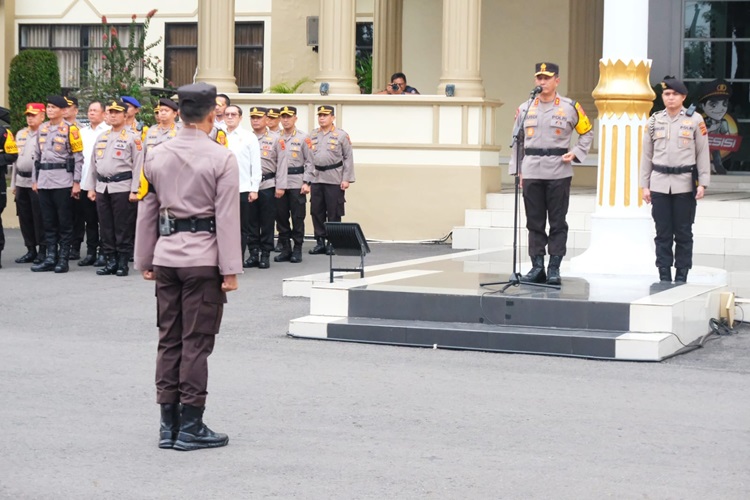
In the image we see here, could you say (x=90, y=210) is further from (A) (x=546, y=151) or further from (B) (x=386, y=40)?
(B) (x=386, y=40)

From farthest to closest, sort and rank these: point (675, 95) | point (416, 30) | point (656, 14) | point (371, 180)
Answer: point (416, 30) < point (656, 14) < point (371, 180) < point (675, 95)

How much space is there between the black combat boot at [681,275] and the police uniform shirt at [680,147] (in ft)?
2.39

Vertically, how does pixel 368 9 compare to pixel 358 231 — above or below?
above

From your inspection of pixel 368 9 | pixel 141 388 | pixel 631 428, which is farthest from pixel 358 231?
pixel 368 9

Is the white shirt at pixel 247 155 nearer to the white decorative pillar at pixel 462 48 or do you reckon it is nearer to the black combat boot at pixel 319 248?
the black combat boot at pixel 319 248

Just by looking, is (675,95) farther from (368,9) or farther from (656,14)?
(368,9)

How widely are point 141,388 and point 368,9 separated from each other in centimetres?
2092

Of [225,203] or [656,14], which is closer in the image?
[225,203]

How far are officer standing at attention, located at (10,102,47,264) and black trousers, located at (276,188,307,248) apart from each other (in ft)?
→ 9.39

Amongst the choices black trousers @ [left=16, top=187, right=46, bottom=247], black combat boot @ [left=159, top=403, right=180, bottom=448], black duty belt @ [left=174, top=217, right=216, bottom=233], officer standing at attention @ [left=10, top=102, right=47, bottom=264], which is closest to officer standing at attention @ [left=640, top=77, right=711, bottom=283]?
black duty belt @ [left=174, top=217, right=216, bottom=233]

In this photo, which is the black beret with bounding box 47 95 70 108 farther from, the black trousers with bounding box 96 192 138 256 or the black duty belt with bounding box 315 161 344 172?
the black duty belt with bounding box 315 161 344 172

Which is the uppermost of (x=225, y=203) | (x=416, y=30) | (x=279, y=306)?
(x=416, y=30)

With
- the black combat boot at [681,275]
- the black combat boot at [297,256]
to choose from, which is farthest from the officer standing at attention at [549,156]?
the black combat boot at [297,256]

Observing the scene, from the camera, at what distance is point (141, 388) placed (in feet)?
29.0
